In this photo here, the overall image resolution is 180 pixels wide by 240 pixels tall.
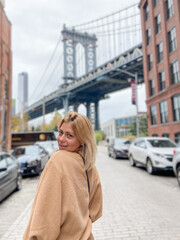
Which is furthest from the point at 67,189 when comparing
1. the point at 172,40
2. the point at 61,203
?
the point at 172,40

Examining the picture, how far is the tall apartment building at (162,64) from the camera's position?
72.8 feet

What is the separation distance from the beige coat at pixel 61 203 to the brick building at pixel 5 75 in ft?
74.4

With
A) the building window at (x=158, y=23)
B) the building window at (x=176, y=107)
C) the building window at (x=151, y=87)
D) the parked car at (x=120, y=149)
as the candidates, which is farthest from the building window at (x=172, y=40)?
the parked car at (x=120, y=149)

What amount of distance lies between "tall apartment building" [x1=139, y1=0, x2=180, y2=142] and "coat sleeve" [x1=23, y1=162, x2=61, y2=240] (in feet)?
71.4

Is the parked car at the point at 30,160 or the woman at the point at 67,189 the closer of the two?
the woman at the point at 67,189

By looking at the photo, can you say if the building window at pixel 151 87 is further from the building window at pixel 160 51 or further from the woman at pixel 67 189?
the woman at pixel 67 189

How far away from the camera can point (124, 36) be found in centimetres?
7181

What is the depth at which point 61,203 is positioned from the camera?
1.29 m

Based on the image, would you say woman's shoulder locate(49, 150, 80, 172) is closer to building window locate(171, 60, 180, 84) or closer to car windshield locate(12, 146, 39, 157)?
car windshield locate(12, 146, 39, 157)

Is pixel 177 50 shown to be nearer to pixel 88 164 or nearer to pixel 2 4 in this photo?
pixel 2 4

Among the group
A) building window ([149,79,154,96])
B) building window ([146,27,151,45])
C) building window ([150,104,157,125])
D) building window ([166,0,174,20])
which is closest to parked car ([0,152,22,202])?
building window ([150,104,157,125])

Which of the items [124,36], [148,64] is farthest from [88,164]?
[124,36]

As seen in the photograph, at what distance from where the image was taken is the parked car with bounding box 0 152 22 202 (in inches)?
223

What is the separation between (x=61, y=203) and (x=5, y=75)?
25951 millimetres
